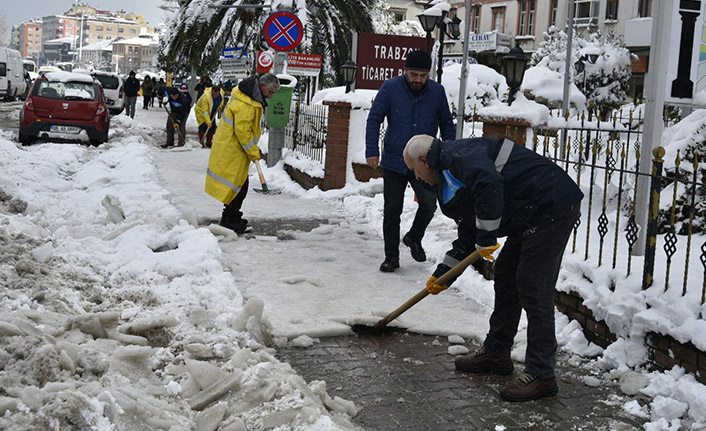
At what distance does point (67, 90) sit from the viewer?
61.5ft

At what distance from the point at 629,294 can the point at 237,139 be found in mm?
4909

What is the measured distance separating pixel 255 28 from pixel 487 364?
20370mm

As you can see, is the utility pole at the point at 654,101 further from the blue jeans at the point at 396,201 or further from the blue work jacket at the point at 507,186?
the blue jeans at the point at 396,201

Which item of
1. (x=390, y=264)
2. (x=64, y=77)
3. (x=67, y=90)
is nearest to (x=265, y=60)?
(x=67, y=90)

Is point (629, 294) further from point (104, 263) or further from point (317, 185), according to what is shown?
point (317, 185)

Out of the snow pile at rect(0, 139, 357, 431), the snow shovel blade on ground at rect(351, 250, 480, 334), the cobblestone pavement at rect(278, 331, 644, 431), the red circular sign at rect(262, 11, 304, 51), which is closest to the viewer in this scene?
the snow pile at rect(0, 139, 357, 431)

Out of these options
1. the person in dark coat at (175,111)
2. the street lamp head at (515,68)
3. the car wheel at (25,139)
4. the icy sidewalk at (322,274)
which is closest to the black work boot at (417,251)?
the icy sidewalk at (322,274)

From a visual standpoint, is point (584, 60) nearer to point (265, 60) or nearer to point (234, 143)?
point (265, 60)

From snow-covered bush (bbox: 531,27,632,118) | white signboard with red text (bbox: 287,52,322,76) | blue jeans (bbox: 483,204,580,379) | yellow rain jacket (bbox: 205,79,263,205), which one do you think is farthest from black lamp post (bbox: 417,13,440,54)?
snow-covered bush (bbox: 531,27,632,118)

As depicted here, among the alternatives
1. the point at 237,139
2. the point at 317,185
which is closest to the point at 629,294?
the point at 237,139

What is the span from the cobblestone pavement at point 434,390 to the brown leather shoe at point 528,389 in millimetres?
36

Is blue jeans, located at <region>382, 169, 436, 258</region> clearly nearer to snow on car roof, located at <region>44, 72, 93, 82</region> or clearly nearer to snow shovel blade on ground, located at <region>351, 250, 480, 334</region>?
snow shovel blade on ground, located at <region>351, 250, 480, 334</region>

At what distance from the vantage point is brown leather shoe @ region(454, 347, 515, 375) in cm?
511

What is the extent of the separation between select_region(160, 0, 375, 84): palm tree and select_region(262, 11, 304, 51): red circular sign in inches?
272
